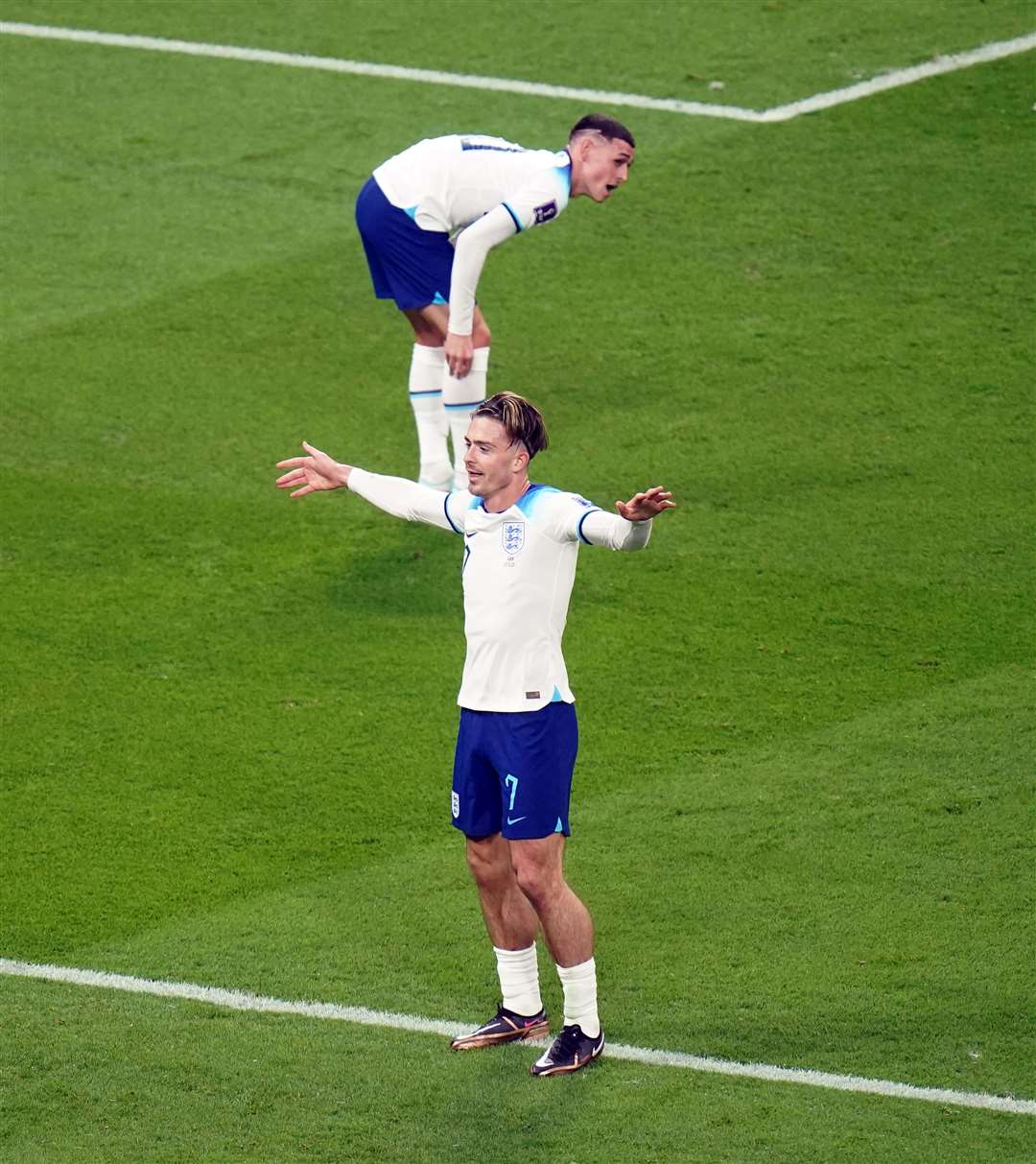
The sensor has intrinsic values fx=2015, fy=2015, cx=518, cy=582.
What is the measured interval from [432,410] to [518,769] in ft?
15.0

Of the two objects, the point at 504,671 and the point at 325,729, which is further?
the point at 325,729

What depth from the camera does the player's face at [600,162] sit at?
1015 centimetres

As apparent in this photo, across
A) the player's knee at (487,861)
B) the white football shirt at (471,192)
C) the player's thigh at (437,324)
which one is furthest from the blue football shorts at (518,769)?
the player's thigh at (437,324)

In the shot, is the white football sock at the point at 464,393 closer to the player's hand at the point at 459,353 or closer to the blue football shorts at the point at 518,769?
the player's hand at the point at 459,353

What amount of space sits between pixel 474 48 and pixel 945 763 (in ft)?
32.2

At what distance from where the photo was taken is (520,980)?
714 cm

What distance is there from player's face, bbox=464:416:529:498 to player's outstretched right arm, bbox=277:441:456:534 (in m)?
0.29

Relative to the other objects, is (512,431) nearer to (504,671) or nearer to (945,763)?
(504,671)

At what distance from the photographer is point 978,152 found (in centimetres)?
1509

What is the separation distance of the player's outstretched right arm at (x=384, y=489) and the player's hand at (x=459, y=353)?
10.3ft

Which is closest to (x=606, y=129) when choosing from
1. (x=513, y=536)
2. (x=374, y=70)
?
(x=513, y=536)

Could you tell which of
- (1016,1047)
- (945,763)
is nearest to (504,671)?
(1016,1047)

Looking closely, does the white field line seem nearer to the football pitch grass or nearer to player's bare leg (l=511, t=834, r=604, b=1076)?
the football pitch grass

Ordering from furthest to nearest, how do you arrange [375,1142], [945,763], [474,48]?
[474,48]
[945,763]
[375,1142]
